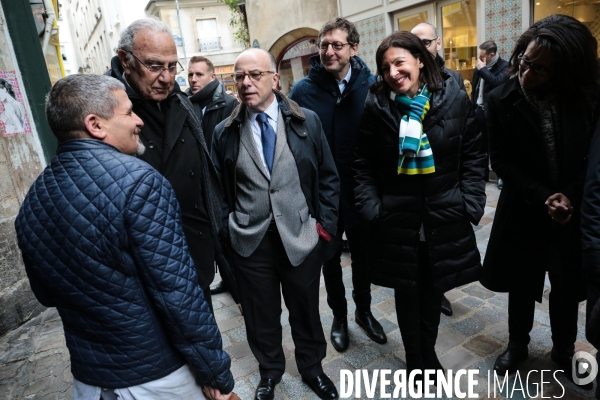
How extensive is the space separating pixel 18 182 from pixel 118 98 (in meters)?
3.64

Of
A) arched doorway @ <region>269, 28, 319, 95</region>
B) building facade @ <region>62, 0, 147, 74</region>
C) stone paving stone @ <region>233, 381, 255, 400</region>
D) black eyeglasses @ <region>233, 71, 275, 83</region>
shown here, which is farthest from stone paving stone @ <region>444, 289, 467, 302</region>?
building facade @ <region>62, 0, 147, 74</region>

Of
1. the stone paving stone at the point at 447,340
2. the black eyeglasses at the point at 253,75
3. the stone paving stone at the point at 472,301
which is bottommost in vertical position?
the stone paving stone at the point at 472,301

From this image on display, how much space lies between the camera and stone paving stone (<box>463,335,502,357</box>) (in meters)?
2.86

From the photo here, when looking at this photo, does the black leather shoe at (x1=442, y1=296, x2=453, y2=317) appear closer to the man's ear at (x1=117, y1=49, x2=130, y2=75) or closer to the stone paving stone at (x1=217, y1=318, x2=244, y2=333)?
the stone paving stone at (x1=217, y1=318, x2=244, y2=333)

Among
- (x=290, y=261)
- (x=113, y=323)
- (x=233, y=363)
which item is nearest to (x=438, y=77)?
(x=290, y=261)

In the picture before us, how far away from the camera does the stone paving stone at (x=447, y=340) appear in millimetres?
2947

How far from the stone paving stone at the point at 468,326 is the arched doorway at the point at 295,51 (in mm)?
10394

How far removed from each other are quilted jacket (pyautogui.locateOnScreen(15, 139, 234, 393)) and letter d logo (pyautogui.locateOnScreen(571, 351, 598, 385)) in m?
2.26

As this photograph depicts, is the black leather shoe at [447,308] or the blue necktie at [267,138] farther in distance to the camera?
the black leather shoe at [447,308]

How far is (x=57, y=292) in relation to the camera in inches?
54.7

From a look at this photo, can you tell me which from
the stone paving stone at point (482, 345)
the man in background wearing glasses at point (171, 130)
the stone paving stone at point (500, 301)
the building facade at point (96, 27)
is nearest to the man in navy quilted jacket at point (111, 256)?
the man in background wearing glasses at point (171, 130)

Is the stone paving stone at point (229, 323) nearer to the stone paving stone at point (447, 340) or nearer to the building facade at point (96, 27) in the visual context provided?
the stone paving stone at point (447, 340)

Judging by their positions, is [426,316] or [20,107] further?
[20,107]

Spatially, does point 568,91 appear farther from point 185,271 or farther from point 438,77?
point 185,271
